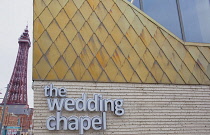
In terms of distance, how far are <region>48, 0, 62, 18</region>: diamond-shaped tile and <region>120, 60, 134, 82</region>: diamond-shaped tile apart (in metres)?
3.20

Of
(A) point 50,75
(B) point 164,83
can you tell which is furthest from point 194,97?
(A) point 50,75

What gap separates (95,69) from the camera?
777cm

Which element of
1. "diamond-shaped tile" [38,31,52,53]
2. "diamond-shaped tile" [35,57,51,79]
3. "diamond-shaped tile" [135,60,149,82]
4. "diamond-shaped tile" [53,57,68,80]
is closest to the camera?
"diamond-shaped tile" [35,57,51,79]

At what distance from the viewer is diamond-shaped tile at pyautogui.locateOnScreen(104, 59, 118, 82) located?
25.7ft

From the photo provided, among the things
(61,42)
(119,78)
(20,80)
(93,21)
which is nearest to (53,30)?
(61,42)

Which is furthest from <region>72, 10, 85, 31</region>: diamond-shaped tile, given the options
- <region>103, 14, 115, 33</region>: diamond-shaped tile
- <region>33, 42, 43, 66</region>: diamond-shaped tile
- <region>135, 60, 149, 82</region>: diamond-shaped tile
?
<region>135, 60, 149, 82</region>: diamond-shaped tile

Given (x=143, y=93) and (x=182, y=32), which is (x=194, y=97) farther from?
(x=182, y=32)

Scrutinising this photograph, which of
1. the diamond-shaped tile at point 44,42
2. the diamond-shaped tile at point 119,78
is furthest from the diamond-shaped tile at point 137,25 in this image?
the diamond-shaped tile at point 44,42

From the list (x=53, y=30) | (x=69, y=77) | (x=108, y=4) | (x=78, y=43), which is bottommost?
(x=69, y=77)

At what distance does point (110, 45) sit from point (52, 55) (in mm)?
2209

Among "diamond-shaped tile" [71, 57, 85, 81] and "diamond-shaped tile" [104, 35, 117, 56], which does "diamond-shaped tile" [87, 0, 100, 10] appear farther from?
"diamond-shaped tile" [71, 57, 85, 81]

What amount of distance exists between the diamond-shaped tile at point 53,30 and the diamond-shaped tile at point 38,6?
0.64 m

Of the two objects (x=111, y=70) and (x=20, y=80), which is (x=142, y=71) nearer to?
(x=111, y=70)

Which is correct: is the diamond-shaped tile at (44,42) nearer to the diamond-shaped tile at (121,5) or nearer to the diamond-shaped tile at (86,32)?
the diamond-shaped tile at (86,32)
